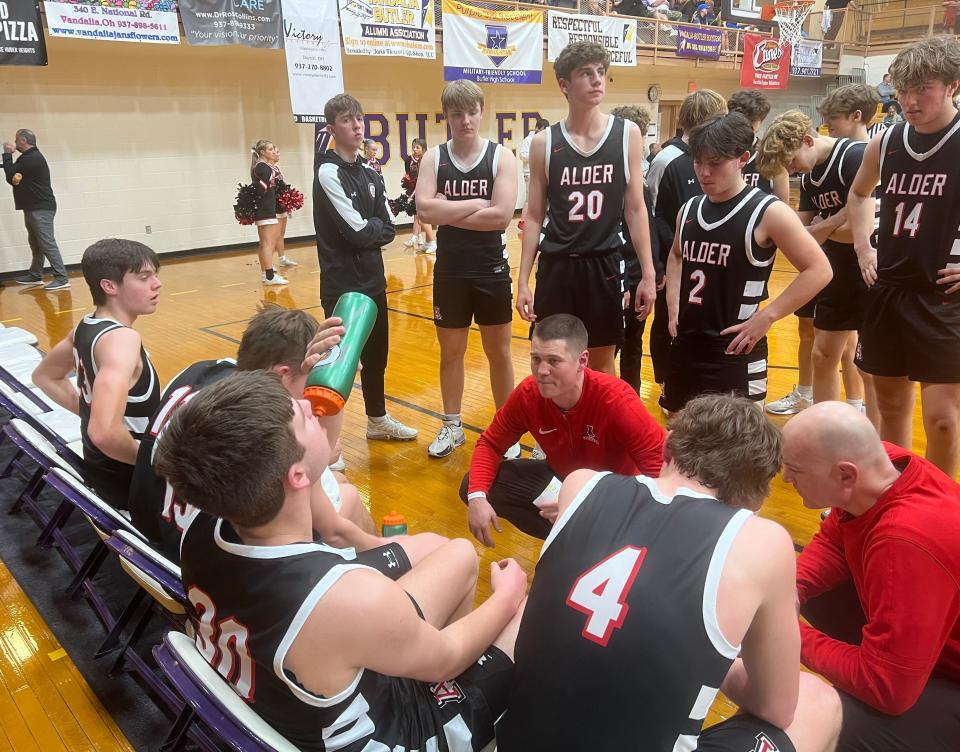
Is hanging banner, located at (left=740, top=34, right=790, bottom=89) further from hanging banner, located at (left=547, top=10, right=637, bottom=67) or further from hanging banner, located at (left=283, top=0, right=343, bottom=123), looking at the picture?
hanging banner, located at (left=283, top=0, right=343, bottom=123)

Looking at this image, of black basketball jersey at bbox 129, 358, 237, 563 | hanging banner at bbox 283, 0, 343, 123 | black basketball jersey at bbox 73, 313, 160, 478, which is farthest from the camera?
hanging banner at bbox 283, 0, 343, 123

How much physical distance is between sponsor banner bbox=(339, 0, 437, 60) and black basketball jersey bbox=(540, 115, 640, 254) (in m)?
7.82

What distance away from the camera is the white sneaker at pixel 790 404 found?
14.1 ft

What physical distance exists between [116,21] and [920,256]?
887cm

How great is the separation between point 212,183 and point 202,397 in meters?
10.6

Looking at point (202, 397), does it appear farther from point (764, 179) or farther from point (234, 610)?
point (764, 179)

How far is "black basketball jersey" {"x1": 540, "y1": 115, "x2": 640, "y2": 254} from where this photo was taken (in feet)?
10.4

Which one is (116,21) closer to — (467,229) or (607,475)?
(467,229)

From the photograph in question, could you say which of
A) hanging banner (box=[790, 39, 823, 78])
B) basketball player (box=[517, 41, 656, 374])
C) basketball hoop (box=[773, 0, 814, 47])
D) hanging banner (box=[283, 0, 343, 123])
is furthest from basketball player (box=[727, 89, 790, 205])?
hanging banner (box=[790, 39, 823, 78])

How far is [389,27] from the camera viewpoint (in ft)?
33.5

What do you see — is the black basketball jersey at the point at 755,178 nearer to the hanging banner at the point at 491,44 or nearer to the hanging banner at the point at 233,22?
the hanging banner at the point at 233,22

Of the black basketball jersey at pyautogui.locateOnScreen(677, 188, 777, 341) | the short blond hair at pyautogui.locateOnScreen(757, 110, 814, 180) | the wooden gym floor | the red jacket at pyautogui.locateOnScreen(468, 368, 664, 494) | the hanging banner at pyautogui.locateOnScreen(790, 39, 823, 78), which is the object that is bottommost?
the wooden gym floor

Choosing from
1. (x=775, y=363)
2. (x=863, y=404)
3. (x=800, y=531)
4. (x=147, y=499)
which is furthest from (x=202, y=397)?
(x=775, y=363)

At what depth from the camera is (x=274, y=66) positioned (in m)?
10.9
